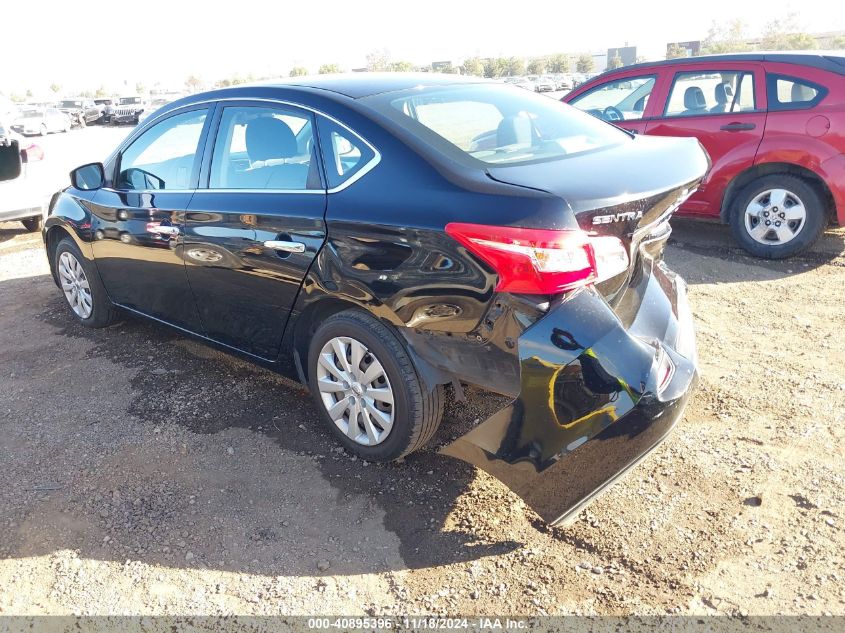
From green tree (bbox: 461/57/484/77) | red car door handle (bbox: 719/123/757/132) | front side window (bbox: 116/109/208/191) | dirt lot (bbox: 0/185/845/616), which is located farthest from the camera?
green tree (bbox: 461/57/484/77)

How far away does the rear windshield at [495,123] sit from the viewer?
9.34ft

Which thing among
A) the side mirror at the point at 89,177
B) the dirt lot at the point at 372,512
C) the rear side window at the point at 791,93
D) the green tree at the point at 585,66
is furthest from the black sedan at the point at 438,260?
the green tree at the point at 585,66

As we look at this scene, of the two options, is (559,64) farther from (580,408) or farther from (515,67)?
(580,408)

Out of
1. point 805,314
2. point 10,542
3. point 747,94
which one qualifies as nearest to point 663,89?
point 747,94

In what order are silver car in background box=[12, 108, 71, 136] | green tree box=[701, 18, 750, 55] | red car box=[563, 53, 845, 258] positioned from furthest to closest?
1. green tree box=[701, 18, 750, 55]
2. silver car in background box=[12, 108, 71, 136]
3. red car box=[563, 53, 845, 258]

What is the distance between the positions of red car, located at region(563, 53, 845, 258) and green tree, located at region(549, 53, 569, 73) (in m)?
80.3

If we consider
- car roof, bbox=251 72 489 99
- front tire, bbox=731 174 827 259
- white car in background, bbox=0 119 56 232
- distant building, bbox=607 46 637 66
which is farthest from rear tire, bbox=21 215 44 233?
distant building, bbox=607 46 637 66

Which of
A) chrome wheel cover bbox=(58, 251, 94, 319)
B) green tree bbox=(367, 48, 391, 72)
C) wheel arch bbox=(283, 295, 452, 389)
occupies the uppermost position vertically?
green tree bbox=(367, 48, 391, 72)

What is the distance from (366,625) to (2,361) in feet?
11.5

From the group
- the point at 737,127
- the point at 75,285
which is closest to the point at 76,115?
the point at 75,285

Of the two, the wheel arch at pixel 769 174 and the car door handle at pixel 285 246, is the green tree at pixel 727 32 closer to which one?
the wheel arch at pixel 769 174

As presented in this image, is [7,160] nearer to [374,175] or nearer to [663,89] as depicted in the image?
[374,175]

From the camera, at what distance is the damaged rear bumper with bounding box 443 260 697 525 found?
7.53 ft

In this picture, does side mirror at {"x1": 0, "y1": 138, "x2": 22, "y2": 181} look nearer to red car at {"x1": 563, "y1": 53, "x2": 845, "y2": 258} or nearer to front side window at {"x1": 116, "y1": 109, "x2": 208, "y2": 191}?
front side window at {"x1": 116, "y1": 109, "x2": 208, "y2": 191}
